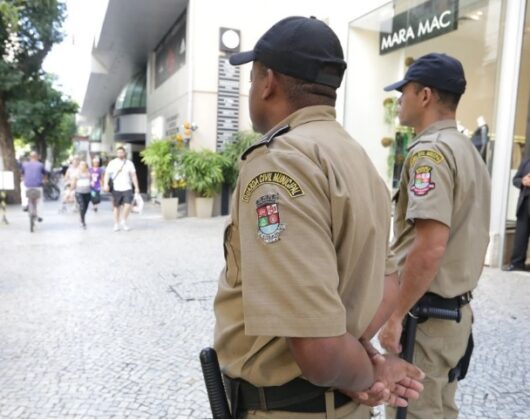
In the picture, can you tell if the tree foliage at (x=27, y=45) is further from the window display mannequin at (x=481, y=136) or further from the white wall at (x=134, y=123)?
the window display mannequin at (x=481, y=136)

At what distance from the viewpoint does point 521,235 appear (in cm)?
682

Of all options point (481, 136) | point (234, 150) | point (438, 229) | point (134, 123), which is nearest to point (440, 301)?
point (438, 229)

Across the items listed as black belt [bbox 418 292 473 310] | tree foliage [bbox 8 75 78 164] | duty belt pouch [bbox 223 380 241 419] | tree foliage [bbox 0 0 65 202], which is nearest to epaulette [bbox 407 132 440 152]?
black belt [bbox 418 292 473 310]

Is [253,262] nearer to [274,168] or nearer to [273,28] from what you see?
[274,168]

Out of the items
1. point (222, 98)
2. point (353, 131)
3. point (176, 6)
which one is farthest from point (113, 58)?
point (353, 131)

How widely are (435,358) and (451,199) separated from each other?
2.22ft

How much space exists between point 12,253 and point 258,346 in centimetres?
811

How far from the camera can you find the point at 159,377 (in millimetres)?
3424

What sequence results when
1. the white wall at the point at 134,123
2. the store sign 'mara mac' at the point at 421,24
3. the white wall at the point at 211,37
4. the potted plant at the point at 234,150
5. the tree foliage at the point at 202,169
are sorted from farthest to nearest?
the white wall at the point at 134,123
the white wall at the point at 211,37
the potted plant at the point at 234,150
the tree foliage at the point at 202,169
the store sign 'mara mac' at the point at 421,24

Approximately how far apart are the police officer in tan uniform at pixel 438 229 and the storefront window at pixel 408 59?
568 centimetres

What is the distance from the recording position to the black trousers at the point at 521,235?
6.77 metres

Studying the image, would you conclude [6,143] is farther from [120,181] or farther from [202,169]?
[120,181]

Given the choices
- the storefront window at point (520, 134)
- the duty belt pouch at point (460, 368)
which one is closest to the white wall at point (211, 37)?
the storefront window at point (520, 134)

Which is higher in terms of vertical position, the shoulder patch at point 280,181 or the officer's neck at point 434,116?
the officer's neck at point 434,116
